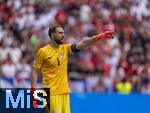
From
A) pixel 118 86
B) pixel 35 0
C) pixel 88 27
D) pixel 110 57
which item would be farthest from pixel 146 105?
pixel 35 0

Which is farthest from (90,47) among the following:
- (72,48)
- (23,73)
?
(72,48)

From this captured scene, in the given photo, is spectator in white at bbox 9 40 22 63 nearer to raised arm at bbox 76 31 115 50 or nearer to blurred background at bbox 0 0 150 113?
blurred background at bbox 0 0 150 113

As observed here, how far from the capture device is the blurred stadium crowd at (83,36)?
1928 centimetres

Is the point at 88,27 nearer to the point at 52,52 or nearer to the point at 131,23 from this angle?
the point at 131,23

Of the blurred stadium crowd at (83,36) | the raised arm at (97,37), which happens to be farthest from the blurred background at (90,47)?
the raised arm at (97,37)

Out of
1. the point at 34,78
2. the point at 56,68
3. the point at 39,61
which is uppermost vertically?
the point at 39,61

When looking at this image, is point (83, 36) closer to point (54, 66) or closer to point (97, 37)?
point (54, 66)

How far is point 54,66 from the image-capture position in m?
11.8

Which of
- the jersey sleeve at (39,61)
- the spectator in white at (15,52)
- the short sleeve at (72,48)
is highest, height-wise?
the spectator in white at (15,52)

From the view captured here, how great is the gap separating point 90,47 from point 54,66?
28.5 feet

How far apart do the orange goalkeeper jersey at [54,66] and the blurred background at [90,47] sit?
19.4 feet

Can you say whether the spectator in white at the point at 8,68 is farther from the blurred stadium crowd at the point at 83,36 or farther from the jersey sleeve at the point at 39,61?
the jersey sleeve at the point at 39,61

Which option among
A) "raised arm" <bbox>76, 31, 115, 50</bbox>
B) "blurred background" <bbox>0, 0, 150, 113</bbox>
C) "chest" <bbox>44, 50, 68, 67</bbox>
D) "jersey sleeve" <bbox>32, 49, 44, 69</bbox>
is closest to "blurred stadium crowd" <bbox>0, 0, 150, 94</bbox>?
"blurred background" <bbox>0, 0, 150, 113</bbox>

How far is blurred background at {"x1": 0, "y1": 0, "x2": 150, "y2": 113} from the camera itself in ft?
61.7
